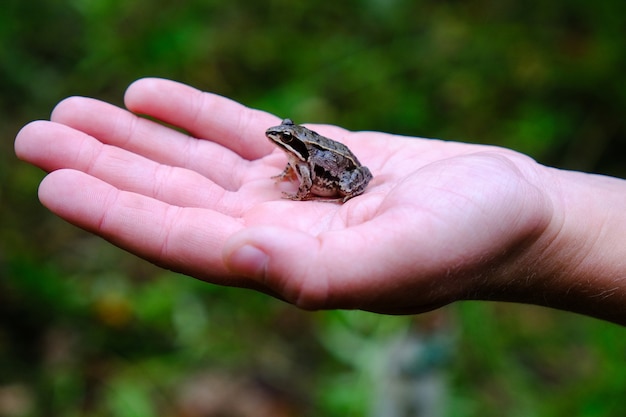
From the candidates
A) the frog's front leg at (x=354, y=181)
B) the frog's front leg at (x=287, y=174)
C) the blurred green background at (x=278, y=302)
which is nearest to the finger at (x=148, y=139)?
the frog's front leg at (x=287, y=174)

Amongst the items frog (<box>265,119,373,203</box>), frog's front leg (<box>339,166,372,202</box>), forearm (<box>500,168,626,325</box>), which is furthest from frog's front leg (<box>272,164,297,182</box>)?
forearm (<box>500,168,626,325</box>)

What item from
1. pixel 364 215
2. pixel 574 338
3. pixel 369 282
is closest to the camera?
pixel 369 282

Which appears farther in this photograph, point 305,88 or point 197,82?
point 197,82

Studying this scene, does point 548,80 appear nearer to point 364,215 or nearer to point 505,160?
point 505,160

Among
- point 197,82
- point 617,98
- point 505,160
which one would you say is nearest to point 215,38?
point 197,82

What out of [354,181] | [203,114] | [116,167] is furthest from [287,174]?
[116,167]

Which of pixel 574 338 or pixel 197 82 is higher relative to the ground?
pixel 197 82

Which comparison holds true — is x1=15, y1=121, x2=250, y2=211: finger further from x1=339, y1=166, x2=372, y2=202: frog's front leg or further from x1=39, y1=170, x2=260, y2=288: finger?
x1=339, y1=166, x2=372, y2=202: frog's front leg
